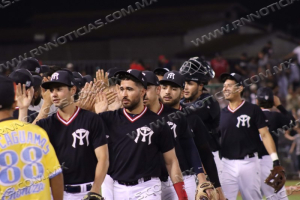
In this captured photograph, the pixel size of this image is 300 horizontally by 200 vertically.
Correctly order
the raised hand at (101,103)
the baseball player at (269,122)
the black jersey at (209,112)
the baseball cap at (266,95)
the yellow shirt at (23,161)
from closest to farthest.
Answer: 1. the yellow shirt at (23,161)
2. the raised hand at (101,103)
3. the black jersey at (209,112)
4. the baseball player at (269,122)
5. the baseball cap at (266,95)

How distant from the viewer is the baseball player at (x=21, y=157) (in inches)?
156

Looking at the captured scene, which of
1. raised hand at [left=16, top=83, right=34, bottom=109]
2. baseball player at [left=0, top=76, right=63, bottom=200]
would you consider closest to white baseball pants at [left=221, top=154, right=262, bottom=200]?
raised hand at [left=16, top=83, right=34, bottom=109]

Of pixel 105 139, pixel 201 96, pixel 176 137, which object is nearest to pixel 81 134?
pixel 105 139

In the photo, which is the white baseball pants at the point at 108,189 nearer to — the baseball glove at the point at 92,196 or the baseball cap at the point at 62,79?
the baseball glove at the point at 92,196

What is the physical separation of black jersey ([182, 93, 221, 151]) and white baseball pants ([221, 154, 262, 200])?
0.56 metres

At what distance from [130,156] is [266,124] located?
11.9 ft

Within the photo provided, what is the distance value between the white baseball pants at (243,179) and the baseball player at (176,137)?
2.10m

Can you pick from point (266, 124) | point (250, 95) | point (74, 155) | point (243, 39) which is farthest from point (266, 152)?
point (243, 39)

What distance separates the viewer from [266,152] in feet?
30.7

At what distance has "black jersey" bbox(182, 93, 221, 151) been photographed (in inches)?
296

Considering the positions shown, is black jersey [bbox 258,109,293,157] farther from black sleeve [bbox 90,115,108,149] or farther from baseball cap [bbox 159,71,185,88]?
black sleeve [bbox 90,115,108,149]

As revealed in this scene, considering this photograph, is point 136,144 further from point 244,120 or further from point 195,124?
point 244,120

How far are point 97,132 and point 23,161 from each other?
4.70ft

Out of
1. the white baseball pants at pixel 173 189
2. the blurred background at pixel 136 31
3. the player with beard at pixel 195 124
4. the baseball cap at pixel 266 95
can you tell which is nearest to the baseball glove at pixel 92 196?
the white baseball pants at pixel 173 189
